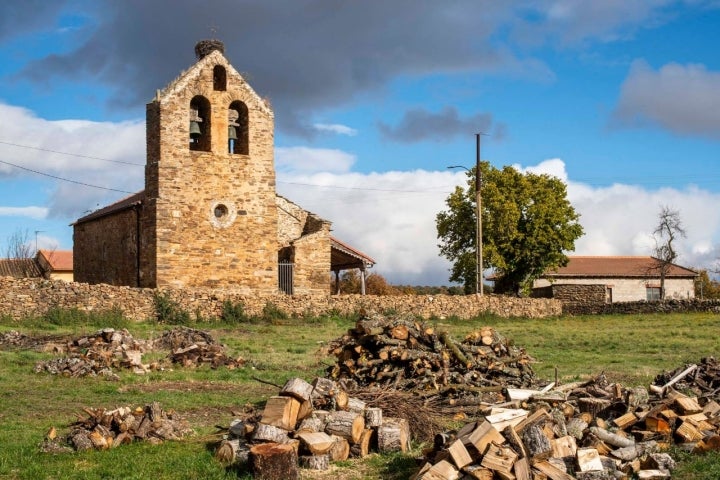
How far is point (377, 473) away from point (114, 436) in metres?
3.46

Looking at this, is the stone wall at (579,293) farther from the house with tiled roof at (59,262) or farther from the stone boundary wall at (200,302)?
the house with tiled roof at (59,262)

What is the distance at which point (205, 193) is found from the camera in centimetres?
3256

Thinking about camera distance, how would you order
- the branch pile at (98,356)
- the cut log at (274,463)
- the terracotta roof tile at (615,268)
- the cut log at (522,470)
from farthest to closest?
the terracotta roof tile at (615,268), the branch pile at (98,356), the cut log at (274,463), the cut log at (522,470)

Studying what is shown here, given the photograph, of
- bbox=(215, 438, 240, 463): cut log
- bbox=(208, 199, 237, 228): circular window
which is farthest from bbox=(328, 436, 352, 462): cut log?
bbox=(208, 199, 237, 228): circular window

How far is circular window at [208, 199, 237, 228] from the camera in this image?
32688mm

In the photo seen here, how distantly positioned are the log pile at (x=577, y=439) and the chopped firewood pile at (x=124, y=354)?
28.9ft

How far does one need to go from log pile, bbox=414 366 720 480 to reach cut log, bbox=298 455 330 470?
1.18 meters

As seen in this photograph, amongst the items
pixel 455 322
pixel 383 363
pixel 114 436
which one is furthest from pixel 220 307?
pixel 114 436

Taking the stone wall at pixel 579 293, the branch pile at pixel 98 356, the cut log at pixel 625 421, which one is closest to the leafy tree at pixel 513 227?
the stone wall at pixel 579 293

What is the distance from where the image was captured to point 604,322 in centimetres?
3719

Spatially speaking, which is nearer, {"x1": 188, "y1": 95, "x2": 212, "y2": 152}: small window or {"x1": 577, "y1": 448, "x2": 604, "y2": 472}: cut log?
{"x1": 577, "y1": 448, "x2": 604, "y2": 472}: cut log

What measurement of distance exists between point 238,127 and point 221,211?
3712 mm

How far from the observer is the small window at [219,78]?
33094 millimetres

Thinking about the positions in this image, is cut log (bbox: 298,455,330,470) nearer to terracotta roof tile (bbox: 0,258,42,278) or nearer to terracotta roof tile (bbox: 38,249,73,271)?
terracotta roof tile (bbox: 0,258,42,278)
